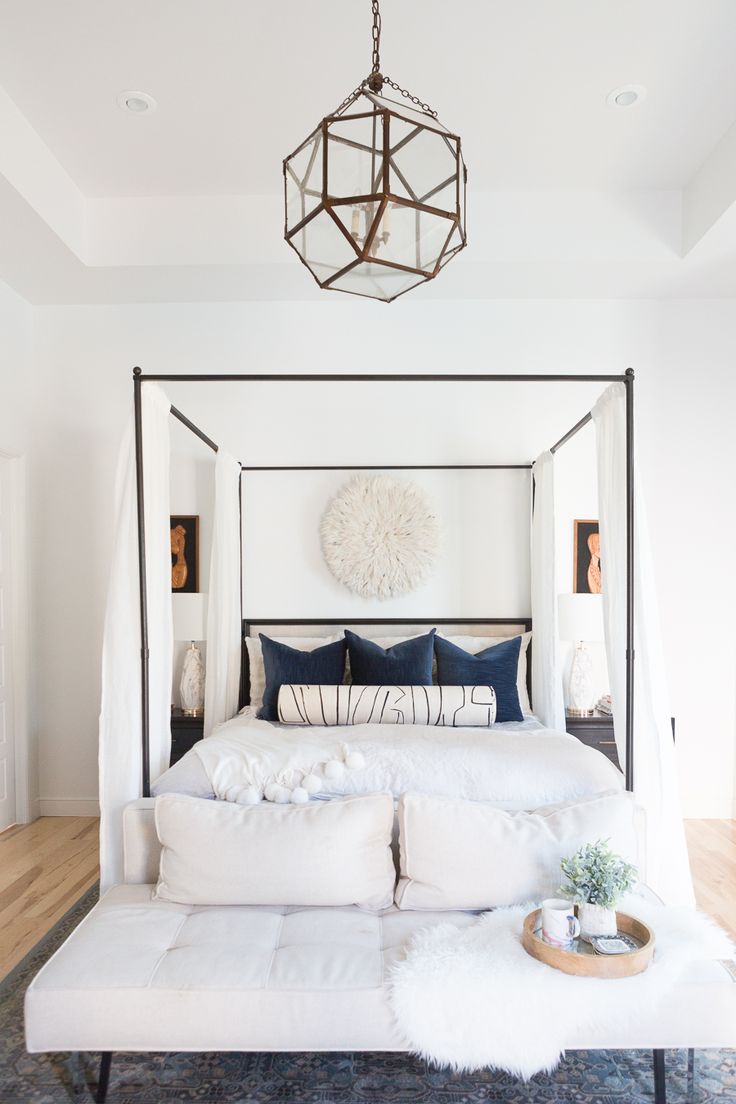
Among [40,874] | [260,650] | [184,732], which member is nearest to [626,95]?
[260,650]

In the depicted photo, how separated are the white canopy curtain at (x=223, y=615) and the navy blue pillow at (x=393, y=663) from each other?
0.67 m

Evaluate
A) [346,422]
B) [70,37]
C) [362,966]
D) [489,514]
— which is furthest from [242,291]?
[362,966]

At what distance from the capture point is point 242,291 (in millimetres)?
4238

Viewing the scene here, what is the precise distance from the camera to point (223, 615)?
13.1ft

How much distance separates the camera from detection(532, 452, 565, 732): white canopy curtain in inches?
153

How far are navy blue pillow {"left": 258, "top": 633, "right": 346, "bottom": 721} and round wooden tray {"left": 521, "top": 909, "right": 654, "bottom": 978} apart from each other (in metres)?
2.06

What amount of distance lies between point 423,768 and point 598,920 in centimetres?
92

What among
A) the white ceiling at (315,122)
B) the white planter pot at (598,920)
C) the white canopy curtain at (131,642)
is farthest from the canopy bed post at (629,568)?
the white canopy curtain at (131,642)

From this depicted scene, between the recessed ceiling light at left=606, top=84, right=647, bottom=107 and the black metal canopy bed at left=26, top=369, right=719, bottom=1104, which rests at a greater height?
the recessed ceiling light at left=606, top=84, right=647, bottom=107

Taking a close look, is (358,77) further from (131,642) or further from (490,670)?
(490,670)

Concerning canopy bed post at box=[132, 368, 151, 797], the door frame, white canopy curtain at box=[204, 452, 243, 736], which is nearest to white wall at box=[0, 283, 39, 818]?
the door frame

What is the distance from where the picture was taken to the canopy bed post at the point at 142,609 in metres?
2.85

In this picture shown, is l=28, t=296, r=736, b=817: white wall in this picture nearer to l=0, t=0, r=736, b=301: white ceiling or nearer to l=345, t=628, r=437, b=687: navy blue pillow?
l=0, t=0, r=736, b=301: white ceiling

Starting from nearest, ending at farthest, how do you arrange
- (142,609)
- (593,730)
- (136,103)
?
(142,609)
(136,103)
(593,730)
